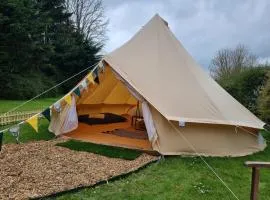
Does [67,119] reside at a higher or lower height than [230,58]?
lower

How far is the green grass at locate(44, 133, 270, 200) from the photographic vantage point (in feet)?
14.4

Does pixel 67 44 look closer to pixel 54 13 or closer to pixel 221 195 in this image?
pixel 54 13

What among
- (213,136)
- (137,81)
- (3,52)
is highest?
(3,52)

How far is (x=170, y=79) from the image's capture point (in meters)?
7.08

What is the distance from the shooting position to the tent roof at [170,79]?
6539mm

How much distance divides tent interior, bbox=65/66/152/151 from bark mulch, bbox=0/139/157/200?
1.09 m

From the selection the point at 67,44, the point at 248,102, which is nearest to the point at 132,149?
the point at 248,102

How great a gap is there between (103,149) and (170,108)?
155 cm

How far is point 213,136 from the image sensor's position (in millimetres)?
6508

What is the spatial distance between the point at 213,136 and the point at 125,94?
16.2ft

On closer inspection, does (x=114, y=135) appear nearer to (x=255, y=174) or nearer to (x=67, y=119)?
(x=67, y=119)

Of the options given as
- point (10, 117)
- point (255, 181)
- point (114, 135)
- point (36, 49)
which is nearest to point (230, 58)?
point (36, 49)

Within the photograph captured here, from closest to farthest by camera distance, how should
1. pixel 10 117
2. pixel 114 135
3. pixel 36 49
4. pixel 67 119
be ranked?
1. pixel 67 119
2. pixel 114 135
3. pixel 10 117
4. pixel 36 49

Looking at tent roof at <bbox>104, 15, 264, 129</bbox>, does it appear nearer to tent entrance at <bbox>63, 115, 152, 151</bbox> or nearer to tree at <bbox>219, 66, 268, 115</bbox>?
tent entrance at <bbox>63, 115, 152, 151</bbox>
